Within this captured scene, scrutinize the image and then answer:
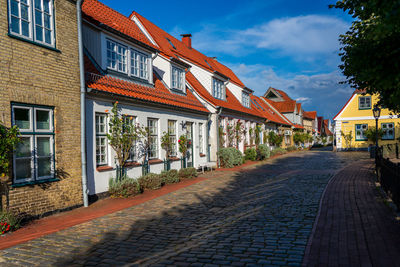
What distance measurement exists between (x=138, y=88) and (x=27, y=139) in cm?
576

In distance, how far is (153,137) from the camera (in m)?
13.3

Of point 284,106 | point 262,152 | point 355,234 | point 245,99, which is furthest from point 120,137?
point 284,106

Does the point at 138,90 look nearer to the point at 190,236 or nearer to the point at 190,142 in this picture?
the point at 190,142

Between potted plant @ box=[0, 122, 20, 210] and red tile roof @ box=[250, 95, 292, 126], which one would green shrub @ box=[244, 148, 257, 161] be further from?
potted plant @ box=[0, 122, 20, 210]

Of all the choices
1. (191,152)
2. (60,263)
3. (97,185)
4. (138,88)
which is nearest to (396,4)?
(60,263)

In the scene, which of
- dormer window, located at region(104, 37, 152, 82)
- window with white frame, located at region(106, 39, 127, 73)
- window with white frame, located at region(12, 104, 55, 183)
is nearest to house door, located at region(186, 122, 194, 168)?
dormer window, located at region(104, 37, 152, 82)

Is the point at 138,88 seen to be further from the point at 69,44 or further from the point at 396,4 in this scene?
the point at 396,4

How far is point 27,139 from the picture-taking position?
7.39 m

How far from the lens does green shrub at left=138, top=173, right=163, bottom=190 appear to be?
11.3 metres

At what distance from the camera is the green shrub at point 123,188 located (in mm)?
9984

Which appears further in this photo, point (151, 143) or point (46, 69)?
point (151, 143)

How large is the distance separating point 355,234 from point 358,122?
103 feet

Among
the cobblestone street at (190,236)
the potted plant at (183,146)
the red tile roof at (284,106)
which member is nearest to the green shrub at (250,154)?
the potted plant at (183,146)

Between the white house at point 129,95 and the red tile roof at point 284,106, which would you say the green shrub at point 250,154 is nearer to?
the white house at point 129,95
